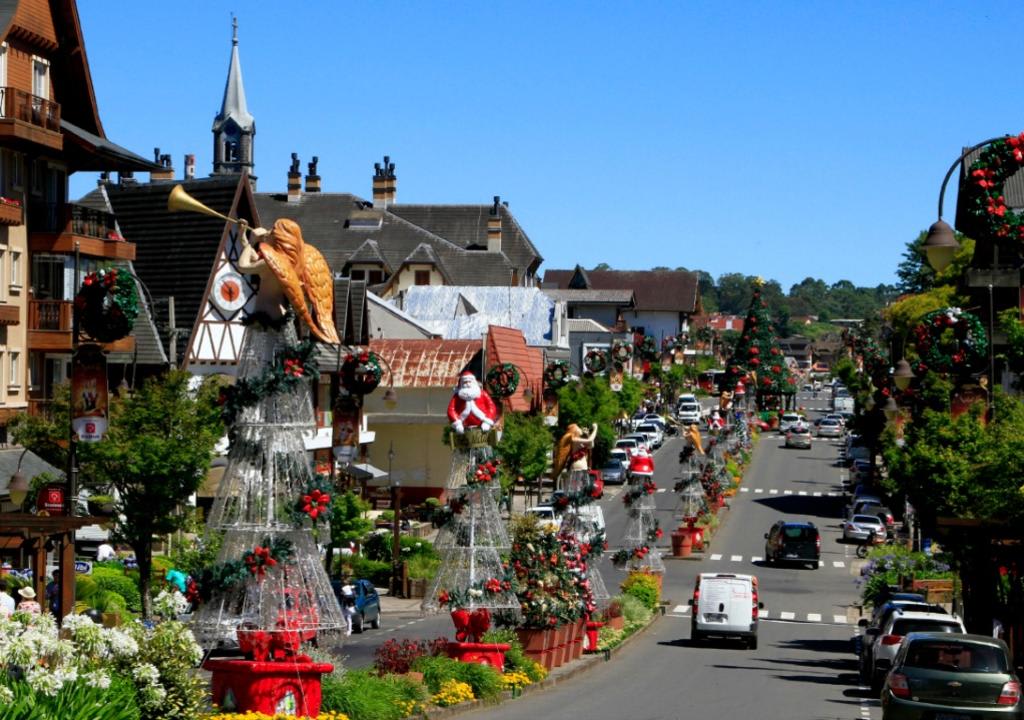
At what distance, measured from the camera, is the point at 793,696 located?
29.0 metres

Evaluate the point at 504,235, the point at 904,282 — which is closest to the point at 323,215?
the point at 504,235

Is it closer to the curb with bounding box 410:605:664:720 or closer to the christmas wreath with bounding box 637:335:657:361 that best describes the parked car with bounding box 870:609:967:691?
the curb with bounding box 410:605:664:720

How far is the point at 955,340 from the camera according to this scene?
3294cm

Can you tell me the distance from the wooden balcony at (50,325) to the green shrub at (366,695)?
21.7 metres

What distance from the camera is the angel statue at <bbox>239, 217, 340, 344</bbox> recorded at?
819 inches

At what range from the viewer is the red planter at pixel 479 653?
27.0 m

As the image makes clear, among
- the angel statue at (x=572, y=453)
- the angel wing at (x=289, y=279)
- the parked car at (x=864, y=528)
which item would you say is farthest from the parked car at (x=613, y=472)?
the angel wing at (x=289, y=279)

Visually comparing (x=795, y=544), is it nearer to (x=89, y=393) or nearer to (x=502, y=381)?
(x=502, y=381)

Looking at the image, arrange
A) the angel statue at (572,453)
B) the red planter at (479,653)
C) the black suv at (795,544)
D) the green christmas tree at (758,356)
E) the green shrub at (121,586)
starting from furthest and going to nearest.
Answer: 1. the green christmas tree at (758,356)
2. the black suv at (795,544)
3. the angel statue at (572,453)
4. the green shrub at (121,586)
5. the red planter at (479,653)

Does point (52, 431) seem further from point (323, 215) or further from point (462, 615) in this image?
point (323, 215)

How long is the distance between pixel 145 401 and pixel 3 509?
4.38 metres

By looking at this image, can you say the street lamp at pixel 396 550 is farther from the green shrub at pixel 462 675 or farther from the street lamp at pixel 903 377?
the green shrub at pixel 462 675

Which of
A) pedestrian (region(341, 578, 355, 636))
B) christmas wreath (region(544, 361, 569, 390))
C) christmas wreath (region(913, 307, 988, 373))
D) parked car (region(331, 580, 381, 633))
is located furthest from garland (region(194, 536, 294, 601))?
christmas wreath (region(544, 361, 569, 390))

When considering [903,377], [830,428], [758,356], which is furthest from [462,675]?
[830,428]
